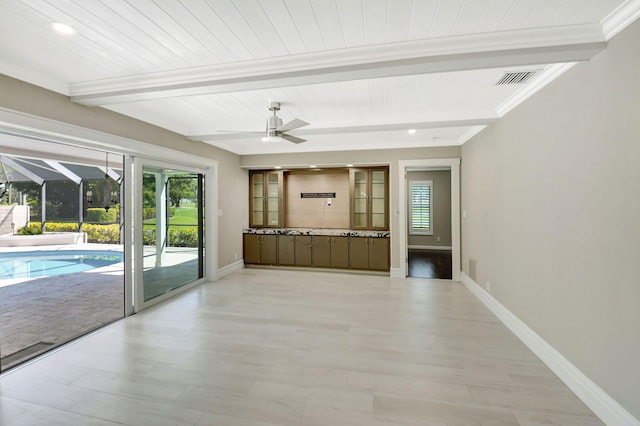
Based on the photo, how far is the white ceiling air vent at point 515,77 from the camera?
2621 mm

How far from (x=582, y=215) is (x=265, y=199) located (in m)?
5.80

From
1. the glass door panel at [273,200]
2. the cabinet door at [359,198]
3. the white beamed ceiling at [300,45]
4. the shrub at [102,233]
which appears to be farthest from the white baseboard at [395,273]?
the shrub at [102,233]

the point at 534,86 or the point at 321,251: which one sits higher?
the point at 534,86

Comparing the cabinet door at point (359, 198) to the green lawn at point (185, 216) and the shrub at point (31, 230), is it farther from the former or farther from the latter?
the shrub at point (31, 230)

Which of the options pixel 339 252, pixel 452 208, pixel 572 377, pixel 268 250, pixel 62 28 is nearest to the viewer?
pixel 62 28

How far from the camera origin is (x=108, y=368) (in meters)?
2.59

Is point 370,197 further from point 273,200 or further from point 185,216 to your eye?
point 185,216

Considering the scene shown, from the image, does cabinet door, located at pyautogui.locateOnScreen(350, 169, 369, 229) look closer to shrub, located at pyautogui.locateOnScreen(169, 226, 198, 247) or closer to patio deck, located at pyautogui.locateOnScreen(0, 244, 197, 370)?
shrub, located at pyautogui.locateOnScreen(169, 226, 198, 247)

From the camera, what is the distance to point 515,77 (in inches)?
107

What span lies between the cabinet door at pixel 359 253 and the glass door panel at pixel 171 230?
10.1ft

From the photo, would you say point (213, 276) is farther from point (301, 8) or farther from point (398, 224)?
point (301, 8)

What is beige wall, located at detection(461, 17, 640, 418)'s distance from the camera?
1.78 meters

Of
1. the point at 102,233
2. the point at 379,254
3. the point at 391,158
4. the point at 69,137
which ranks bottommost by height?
the point at 379,254

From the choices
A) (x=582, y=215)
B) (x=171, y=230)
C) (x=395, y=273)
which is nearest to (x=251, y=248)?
(x=171, y=230)
